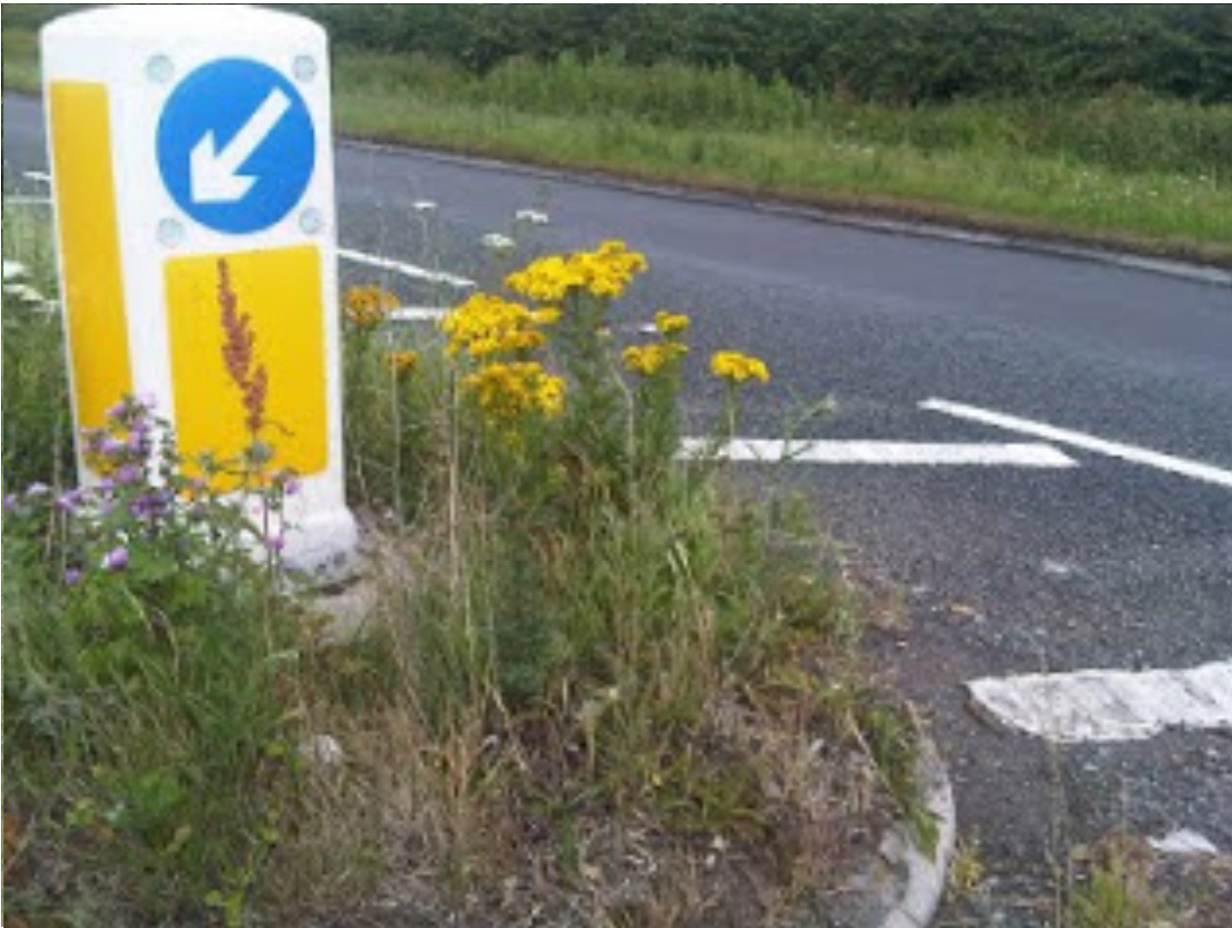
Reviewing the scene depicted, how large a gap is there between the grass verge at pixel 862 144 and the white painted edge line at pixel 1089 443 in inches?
164

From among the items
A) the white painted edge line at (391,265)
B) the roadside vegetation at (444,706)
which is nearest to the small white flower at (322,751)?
the roadside vegetation at (444,706)

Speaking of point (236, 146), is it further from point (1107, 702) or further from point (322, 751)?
Answer: point (1107, 702)

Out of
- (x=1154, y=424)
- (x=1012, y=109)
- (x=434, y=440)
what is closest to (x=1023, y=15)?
(x=1012, y=109)

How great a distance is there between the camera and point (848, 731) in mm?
2947

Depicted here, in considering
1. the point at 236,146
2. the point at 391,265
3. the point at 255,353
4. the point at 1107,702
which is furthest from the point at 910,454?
the point at 391,265

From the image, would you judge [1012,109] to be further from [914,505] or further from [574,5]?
[914,505]

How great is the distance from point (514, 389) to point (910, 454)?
2337mm

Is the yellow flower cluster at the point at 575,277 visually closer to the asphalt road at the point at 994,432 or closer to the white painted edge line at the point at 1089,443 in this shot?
the asphalt road at the point at 994,432

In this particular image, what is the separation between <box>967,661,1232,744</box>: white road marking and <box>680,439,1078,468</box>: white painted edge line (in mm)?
1619

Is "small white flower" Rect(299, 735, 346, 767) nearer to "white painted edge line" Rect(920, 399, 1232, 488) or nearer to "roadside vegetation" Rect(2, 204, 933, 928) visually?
"roadside vegetation" Rect(2, 204, 933, 928)

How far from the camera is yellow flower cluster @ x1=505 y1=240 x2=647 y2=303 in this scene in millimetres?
3432

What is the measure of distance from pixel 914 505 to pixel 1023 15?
12300 millimetres

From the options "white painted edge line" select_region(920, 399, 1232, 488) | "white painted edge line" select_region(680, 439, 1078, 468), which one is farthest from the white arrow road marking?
"white painted edge line" select_region(920, 399, 1232, 488)

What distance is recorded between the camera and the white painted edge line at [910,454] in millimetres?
5180
